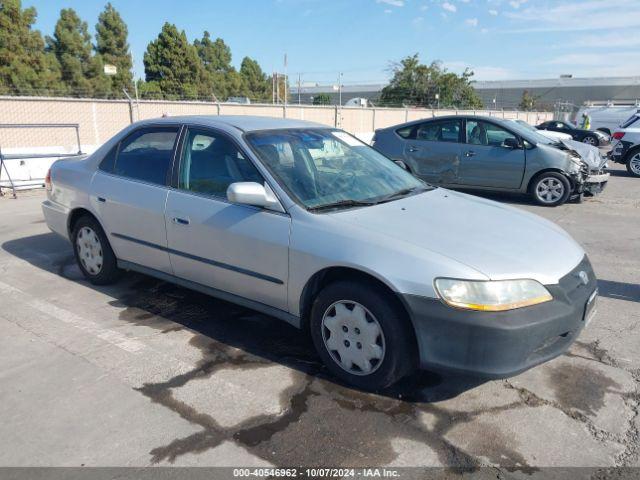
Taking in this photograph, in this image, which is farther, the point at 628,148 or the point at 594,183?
the point at 628,148

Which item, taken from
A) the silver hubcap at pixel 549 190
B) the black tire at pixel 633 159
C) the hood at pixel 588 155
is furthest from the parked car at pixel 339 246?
the black tire at pixel 633 159

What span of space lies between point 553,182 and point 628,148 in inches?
252

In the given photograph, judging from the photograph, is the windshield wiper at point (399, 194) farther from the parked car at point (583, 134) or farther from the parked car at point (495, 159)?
the parked car at point (583, 134)

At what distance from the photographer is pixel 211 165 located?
13.2ft

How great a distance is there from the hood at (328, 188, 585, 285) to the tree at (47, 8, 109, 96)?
105 feet

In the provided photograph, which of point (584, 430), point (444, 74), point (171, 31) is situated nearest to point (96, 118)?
point (584, 430)

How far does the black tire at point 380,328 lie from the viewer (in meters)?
2.98

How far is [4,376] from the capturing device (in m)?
3.40

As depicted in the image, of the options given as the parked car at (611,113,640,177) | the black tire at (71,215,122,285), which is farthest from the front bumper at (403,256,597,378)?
the parked car at (611,113,640,177)

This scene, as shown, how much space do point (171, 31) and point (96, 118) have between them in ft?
89.3

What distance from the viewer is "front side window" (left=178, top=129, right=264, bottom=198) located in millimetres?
3799

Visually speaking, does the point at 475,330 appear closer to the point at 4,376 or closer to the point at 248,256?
the point at 248,256

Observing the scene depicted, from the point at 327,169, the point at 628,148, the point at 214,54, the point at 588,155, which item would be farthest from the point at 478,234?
the point at 214,54

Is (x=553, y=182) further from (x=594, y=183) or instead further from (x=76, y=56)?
(x=76, y=56)
